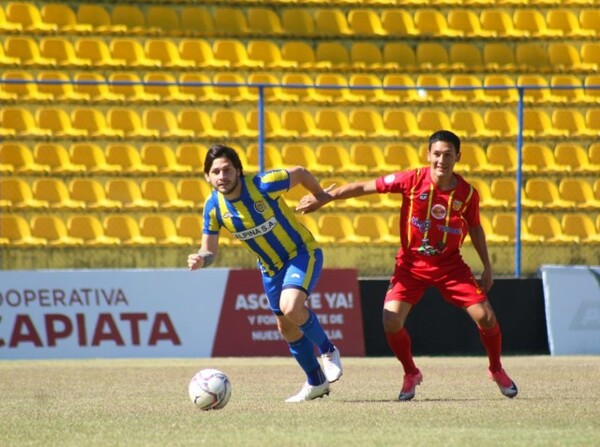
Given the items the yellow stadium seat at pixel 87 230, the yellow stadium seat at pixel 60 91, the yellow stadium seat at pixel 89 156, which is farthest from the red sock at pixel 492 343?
the yellow stadium seat at pixel 60 91

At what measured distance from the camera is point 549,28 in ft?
62.2

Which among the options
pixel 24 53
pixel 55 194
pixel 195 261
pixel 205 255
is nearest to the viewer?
pixel 195 261

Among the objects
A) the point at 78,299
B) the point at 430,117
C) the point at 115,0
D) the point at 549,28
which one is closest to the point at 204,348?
the point at 78,299

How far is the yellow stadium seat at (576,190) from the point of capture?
1684 centimetres

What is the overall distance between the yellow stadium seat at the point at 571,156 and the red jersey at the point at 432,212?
8392 millimetres

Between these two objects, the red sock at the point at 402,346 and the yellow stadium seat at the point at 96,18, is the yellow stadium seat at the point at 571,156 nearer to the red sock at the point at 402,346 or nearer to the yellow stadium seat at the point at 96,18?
the yellow stadium seat at the point at 96,18

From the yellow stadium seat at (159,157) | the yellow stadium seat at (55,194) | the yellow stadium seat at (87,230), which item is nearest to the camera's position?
the yellow stadium seat at (87,230)

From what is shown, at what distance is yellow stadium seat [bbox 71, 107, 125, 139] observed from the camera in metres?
16.7

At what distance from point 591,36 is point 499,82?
1.78m

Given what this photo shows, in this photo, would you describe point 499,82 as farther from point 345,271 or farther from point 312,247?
point 312,247

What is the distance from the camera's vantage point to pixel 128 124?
17.0 meters

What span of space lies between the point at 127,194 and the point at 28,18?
3298mm

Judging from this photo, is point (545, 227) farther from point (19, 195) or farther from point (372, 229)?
point (19, 195)

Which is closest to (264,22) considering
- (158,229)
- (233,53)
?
(233,53)
